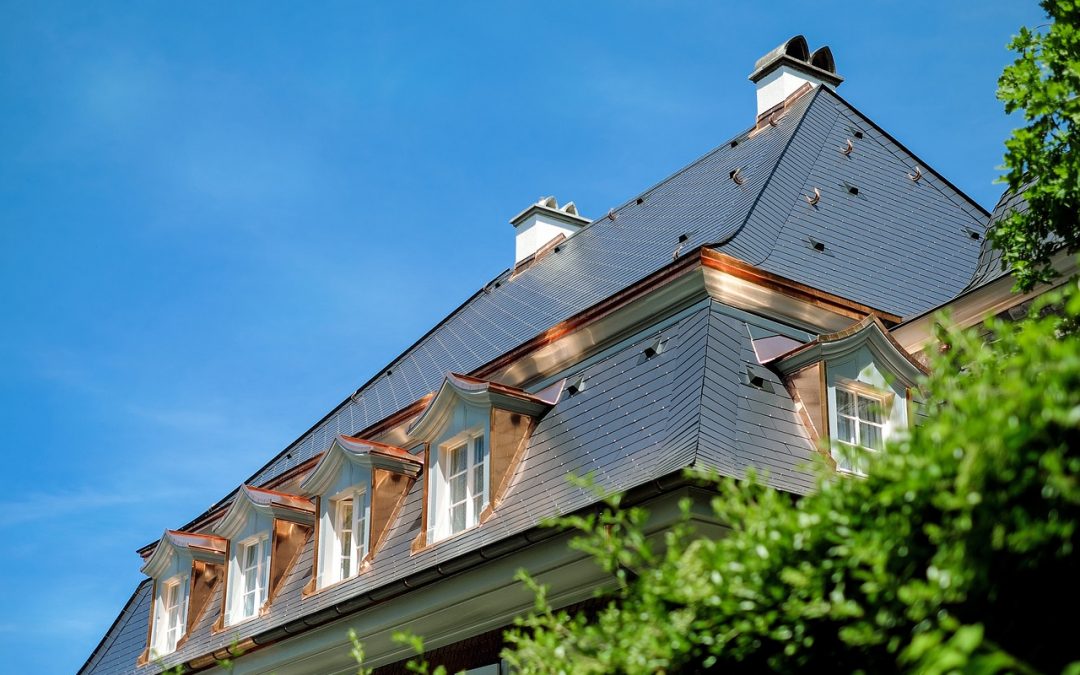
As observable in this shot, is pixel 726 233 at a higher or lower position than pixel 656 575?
higher

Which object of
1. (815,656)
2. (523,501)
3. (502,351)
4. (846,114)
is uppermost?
(846,114)

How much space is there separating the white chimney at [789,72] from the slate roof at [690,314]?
0.80 meters

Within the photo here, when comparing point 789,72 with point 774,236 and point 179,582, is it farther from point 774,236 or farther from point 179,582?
point 179,582

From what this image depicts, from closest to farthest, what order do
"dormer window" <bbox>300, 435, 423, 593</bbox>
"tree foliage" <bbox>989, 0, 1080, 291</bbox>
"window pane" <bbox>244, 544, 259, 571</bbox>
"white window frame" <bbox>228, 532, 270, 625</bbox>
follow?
"tree foliage" <bbox>989, 0, 1080, 291</bbox> < "dormer window" <bbox>300, 435, 423, 593</bbox> < "white window frame" <bbox>228, 532, 270, 625</bbox> < "window pane" <bbox>244, 544, 259, 571</bbox>

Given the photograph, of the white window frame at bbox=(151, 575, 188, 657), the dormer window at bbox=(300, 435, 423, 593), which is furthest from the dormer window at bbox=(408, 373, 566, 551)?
the white window frame at bbox=(151, 575, 188, 657)

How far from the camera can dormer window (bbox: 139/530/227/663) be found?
863 inches

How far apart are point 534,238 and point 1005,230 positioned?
51.9 feet

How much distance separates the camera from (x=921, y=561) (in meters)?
6.58

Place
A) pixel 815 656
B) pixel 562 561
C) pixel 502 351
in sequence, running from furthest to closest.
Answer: pixel 502 351
pixel 562 561
pixel 815 656

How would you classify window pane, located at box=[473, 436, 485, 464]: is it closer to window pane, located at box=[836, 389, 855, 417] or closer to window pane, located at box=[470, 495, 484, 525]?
window pane, located at box=[470, 495, 484, 525]

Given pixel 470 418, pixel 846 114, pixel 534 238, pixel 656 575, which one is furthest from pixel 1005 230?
pixel 534 238

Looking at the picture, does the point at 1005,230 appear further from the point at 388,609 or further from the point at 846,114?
the point at 846,114

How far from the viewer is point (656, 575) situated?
7.85m

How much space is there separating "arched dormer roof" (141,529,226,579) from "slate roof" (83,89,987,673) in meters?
0.94
